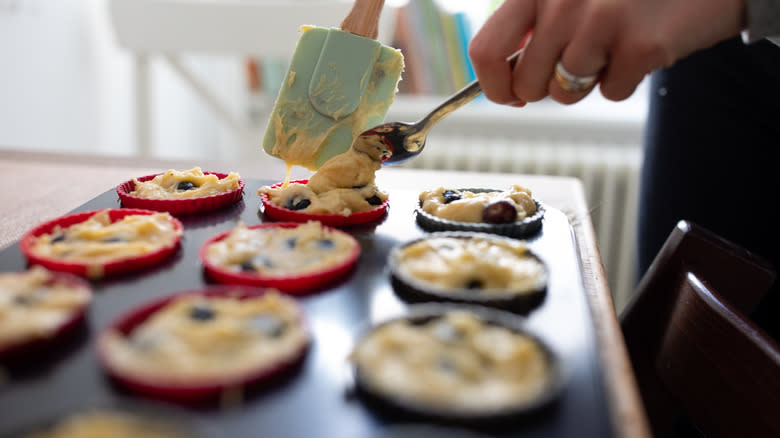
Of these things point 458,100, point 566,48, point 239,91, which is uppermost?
point 566,48

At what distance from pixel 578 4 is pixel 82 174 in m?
1.49

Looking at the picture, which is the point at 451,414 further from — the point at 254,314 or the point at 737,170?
the point at 737,170

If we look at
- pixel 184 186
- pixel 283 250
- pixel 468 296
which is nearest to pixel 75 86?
pixel 184 186

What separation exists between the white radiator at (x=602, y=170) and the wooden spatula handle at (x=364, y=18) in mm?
1745

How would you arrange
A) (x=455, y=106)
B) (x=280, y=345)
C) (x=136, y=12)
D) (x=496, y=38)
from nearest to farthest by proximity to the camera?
(x=280, y=345) → (x=496, y=38) → (x=455, y=106) → (x=136, y=12)

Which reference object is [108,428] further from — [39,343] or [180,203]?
[180,203]

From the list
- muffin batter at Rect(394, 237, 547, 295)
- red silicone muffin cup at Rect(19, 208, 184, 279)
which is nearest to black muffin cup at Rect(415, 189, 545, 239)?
muffin batter at Rect(394, 237, 547, 295)

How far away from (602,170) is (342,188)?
75.5 inches

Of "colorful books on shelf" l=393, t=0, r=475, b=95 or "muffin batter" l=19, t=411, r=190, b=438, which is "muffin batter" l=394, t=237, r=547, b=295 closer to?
"muffin batter" l=19, t=411, r=190, b=438

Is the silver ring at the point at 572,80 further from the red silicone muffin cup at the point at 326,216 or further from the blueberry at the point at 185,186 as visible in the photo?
the blueberry at the point at 185,186

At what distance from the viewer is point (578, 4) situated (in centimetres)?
106

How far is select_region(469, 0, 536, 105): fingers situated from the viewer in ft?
3.77

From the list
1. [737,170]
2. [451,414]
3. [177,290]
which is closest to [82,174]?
[177,290]

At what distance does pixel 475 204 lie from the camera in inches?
49.4
